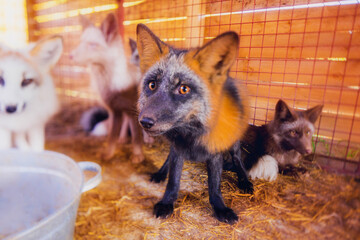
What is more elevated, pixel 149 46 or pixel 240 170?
pixel 149 46

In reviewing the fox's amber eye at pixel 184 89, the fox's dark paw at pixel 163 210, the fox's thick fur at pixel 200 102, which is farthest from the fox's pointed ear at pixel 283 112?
the fox's dark paw at pixel 163 210

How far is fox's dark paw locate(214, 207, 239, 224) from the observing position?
93 cm

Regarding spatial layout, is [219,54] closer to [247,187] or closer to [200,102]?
[200,102]

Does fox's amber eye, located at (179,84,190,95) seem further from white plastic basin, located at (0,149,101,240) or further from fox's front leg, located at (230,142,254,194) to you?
white plastic basin, located at (0,149,101,240)

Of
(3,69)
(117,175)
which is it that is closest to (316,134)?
(117,175)

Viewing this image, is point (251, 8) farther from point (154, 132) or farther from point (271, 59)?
point (154, 132)

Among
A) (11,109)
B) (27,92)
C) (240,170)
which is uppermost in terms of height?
(27,92)

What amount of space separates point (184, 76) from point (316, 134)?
615mm

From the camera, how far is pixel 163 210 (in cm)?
117

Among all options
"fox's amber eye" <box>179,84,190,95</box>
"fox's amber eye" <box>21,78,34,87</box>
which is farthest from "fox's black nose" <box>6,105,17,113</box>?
"fox's amber eye" <box>179,84,190,95</box>

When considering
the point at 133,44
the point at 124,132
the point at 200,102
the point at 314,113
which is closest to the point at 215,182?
the point at 200,102

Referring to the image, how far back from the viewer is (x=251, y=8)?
85 centimetres

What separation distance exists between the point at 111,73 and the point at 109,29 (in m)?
0.41

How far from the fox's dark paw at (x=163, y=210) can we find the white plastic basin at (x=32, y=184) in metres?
0.38
